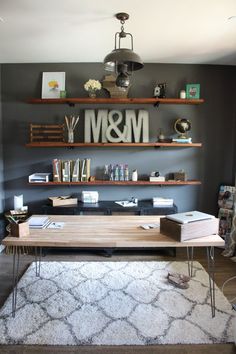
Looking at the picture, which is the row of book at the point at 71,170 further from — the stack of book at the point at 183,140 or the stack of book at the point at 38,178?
the stack of book at the point at 183,140

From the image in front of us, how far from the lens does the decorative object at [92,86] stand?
11.3 ft

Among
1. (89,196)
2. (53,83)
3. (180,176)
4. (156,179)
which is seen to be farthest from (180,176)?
(53,83)

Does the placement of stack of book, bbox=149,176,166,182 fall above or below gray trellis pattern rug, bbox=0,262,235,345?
above

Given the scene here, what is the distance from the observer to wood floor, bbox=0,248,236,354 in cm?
179

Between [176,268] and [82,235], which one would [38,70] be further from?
[176,268]

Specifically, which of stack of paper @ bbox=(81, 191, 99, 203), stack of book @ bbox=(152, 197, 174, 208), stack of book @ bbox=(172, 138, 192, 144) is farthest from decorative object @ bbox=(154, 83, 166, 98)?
stack of paper @ bbox=(81, 191, 99, 203)

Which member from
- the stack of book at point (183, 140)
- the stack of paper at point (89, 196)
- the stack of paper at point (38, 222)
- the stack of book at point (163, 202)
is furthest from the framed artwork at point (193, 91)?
the stack of paper at point (38, 222)

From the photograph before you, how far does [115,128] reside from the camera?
363cm

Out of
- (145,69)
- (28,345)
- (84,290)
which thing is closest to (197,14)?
(145,69)

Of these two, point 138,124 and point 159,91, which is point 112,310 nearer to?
point 138,124

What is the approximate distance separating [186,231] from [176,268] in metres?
1.28

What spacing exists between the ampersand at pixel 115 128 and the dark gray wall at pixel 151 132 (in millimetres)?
125

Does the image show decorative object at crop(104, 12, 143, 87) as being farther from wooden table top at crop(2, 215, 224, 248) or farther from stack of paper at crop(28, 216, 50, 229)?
stack of paper at crop(28, 216, 50, 229)

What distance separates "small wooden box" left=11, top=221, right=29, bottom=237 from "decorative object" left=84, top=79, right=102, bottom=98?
2.14m
